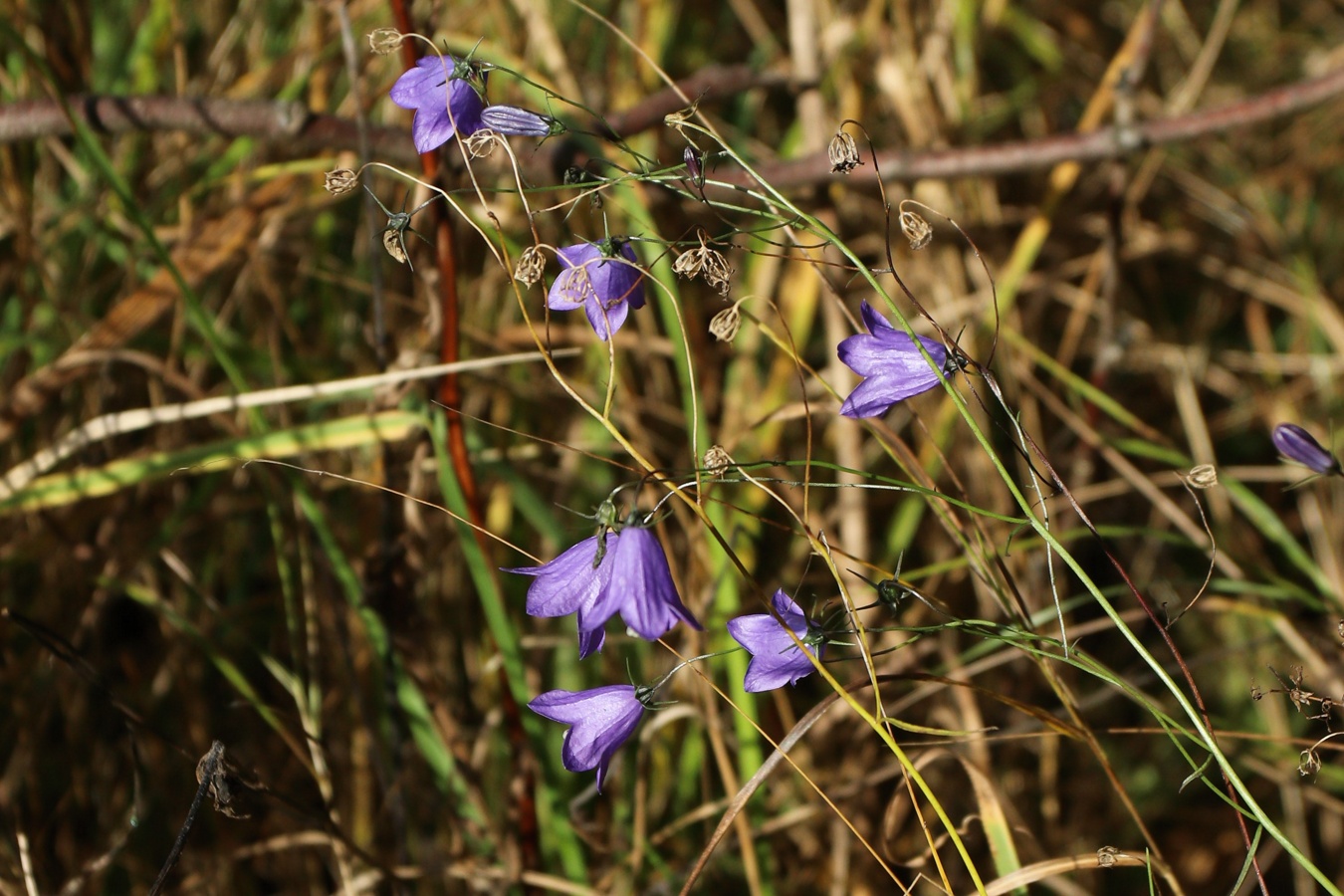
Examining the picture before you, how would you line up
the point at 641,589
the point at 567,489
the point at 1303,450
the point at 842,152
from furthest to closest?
the point at 567,489 < the point at 1303,450 < the point at 842,152 < the point at 641,589

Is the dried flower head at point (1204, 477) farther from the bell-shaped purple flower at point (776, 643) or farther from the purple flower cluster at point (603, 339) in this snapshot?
the bell-shaped purple flower at point (776, 643)

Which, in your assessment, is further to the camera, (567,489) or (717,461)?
(567,489)

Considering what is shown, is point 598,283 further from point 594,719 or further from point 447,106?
point 594,719

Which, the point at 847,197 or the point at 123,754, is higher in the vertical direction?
the point at 847,197

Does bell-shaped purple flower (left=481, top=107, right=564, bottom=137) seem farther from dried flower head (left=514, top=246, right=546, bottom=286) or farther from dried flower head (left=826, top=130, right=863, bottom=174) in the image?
dried flower head (left=826, top=130, right=863, bottom=174)

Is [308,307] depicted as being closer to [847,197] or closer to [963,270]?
[847,197]

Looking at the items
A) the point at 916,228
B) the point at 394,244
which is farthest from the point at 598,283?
the point at 916,228

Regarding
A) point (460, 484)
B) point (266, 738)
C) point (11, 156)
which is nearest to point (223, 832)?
point (266, 738)
